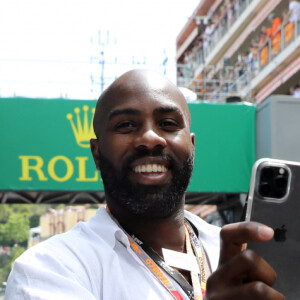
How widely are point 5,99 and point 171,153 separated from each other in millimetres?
6455

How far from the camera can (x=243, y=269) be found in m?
1.32

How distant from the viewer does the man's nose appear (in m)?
2.12

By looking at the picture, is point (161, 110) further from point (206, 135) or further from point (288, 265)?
point (206, 135)

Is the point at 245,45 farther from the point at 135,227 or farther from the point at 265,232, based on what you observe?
the point at 265,232

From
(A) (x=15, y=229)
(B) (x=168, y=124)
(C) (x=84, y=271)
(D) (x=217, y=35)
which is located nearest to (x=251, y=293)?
(C) (x=84, y=271)

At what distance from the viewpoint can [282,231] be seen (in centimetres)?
146

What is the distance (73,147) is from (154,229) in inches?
240

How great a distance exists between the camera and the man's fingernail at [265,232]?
131 centimetres

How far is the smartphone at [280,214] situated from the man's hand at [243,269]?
0.09m

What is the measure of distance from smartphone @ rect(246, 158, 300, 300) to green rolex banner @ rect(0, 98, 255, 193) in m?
6.66

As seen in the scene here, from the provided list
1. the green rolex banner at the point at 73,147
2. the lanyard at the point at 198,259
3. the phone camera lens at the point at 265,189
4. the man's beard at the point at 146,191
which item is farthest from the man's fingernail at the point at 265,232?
the green rolex banner at the point at 73,147

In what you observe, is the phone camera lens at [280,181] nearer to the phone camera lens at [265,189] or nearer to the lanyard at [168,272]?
the phone camera lens at [265,189]

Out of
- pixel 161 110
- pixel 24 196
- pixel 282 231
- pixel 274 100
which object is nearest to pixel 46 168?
pixel 24 196

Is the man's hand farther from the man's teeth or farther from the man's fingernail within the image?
the man's teeth
